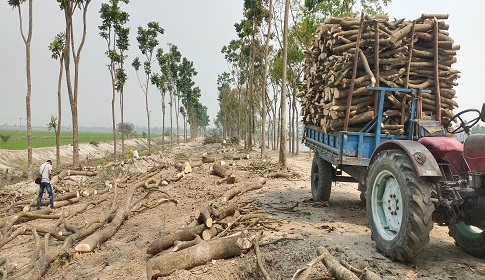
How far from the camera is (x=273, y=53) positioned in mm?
36688

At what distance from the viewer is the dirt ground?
14.1 feet

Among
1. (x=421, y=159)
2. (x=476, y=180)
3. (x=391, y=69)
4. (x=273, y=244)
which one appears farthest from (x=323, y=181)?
(x=476, y=180)

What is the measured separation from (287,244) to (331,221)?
1789mm

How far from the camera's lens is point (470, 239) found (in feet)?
15.0

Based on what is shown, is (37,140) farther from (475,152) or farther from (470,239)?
(475,152)

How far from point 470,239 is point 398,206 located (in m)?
1.16

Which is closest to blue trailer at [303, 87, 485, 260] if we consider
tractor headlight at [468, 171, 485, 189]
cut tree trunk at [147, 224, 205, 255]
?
tractor headlight at [468, 171, 485, 189]

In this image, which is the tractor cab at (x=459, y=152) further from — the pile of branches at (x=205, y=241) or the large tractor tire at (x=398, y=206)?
the pile of branches at (x=205, y=241)

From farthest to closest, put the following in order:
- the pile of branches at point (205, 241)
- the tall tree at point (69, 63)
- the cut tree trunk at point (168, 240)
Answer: the tall tree at point (69, 63), the cut tree trunk at point (168, 240), the pile of branches at point (205, 241)

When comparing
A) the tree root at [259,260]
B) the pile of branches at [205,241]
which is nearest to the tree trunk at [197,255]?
the pile of branches at [205,241]

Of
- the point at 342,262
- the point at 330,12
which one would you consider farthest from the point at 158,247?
the point at 330,12

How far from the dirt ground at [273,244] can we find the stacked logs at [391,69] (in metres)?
2.04

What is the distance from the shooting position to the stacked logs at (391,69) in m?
6.71

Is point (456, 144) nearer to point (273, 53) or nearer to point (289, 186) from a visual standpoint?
point (289, 186)
